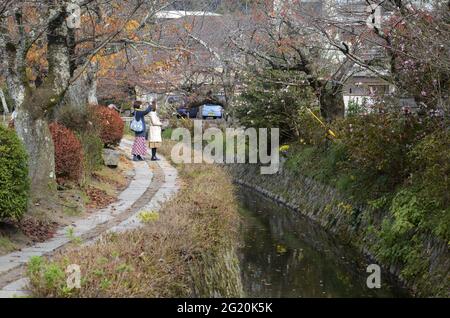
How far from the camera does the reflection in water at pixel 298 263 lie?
31.8 ft

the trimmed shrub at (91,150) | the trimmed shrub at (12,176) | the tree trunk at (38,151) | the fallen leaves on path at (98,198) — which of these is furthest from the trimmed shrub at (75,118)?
the trimmed shrub at (12,176)

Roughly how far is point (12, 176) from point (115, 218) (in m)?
2.64

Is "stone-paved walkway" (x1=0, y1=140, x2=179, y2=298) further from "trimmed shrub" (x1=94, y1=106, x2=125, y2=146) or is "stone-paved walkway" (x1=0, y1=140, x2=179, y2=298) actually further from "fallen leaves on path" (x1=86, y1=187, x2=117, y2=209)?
"trimmed shrub" (x1=94, y1=106, x2=125, y2=146)

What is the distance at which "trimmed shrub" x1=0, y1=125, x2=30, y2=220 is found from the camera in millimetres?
8422

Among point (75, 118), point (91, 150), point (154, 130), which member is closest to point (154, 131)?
point (154, 130)

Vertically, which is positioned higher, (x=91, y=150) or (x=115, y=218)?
(x=91, y=150)

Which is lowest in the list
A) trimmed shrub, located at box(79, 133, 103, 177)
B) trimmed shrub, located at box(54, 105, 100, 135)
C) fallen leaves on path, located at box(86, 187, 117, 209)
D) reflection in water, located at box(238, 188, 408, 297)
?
reflection in water, located at box(238, 188, 408, 297)

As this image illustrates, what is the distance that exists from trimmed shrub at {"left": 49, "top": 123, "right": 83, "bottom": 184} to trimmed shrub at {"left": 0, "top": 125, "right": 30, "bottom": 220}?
3.36 metres

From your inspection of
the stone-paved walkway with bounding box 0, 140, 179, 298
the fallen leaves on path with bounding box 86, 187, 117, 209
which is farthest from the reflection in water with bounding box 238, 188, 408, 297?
the fallen leaves on path with bounding box 86, 187, 117, 209

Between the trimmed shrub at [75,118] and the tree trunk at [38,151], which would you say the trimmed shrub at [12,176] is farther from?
the trimmed shrub at [75,118]

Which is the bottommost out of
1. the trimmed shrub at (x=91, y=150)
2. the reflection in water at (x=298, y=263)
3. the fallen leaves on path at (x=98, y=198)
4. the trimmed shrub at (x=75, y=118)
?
the reflection in water at (x=298, y=263)

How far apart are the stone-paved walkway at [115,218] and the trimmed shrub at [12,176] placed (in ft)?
1.98

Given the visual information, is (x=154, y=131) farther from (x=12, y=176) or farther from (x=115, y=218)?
(x=12, y=176)

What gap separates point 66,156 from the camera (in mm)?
12398
